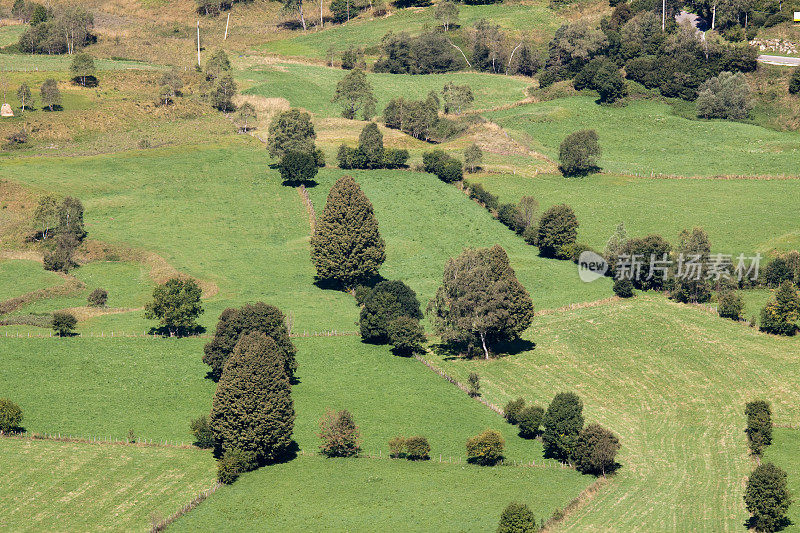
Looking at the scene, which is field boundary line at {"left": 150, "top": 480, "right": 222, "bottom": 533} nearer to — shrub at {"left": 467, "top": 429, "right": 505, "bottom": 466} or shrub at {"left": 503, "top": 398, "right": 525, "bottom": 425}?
shrub at {"left": 467, "top": 429, "right": 505, "bottom": 466}

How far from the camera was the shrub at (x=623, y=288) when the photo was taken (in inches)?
6398

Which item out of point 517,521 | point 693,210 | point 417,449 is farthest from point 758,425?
point 693,210

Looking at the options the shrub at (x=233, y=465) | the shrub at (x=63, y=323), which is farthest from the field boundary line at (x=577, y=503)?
the shrub at (x=63, y=323)

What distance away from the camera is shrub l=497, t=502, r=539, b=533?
9950 centimetres

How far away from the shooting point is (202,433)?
11931 centimetres

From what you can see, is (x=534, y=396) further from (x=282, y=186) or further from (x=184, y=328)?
(x=282, y=186)

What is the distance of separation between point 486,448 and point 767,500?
28041mm

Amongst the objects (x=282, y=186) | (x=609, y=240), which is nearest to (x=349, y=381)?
(x=609, y=240)

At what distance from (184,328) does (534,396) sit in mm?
45666

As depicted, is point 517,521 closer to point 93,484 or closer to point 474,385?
point 474,385

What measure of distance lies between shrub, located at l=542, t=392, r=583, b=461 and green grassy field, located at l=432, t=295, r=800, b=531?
5.99 meters

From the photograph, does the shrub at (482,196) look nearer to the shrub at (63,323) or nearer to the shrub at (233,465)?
the shrub at (63,323)

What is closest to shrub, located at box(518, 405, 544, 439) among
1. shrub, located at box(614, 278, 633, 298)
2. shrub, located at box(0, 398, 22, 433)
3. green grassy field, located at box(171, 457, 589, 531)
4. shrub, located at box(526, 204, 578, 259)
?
green grassy field, located at box(171, 457, 589, 531)

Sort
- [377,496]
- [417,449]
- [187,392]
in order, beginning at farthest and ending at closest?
[187,392]
[417,449]
[377,496]
